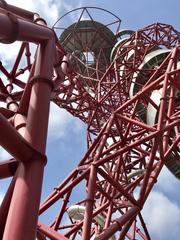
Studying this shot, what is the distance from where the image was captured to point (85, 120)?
80.3ft

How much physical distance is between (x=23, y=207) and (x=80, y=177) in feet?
24.6

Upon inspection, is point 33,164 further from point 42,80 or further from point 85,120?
point 85,120

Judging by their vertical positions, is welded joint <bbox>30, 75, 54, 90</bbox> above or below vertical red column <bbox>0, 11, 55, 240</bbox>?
above

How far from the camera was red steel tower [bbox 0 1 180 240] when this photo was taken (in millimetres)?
5586

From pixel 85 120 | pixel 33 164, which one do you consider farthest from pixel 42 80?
pixel 85 120

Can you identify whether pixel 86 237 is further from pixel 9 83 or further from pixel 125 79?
pixel 125 79

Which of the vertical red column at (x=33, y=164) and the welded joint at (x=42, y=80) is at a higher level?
the welded joint at (x=42, y=80)

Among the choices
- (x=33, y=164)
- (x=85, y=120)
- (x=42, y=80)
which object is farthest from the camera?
(x=85, y=120)

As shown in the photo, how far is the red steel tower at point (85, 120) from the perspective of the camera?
18.3ft

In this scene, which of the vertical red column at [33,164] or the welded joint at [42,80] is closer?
the vertical red column at [33,164]

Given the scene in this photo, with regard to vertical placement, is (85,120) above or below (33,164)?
above

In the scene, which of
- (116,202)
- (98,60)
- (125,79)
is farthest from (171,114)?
(98,60)

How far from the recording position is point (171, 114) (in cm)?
1466

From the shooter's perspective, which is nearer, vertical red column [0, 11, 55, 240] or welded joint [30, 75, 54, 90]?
vertical red column [0, 11, 55, 240]
